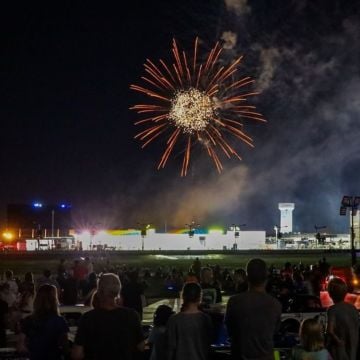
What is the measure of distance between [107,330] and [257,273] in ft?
5.06

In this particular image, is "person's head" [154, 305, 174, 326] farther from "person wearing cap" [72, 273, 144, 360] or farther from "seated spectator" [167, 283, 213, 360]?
"person wearing cap" [72, 273, 144, 360]

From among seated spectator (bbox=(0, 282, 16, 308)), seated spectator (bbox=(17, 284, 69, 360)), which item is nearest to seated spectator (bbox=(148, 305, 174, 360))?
seated spectator (bbox=(17, 284, 69, 360))

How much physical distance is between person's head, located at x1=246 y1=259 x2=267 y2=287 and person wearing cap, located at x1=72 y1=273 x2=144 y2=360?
121cm

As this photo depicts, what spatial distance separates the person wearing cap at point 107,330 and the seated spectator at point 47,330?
72 cm

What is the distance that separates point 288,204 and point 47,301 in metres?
191

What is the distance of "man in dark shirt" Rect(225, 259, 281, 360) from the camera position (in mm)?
6395

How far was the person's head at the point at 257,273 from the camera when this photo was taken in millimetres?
6449

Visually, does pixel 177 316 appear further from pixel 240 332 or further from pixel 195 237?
pixel 195 237

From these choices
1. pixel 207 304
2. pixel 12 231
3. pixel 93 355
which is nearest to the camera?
pixel 93 355

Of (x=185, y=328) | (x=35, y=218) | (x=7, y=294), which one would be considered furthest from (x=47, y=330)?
(x=35, y=218)

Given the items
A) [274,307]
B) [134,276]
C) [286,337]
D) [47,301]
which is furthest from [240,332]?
[134,276]

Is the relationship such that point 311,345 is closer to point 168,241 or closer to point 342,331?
point 342,331

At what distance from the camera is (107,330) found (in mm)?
5988

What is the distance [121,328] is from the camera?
601 centimetres
